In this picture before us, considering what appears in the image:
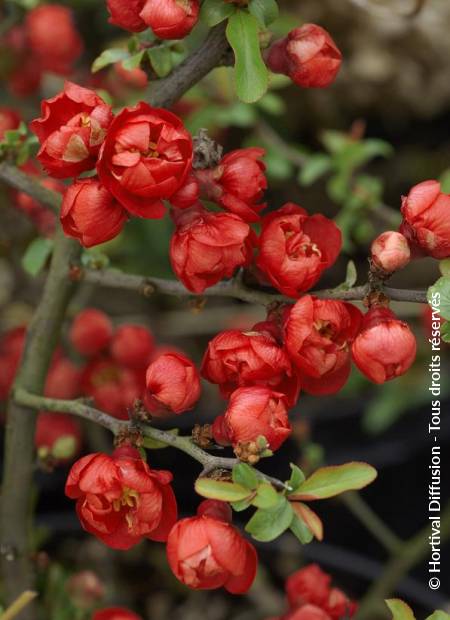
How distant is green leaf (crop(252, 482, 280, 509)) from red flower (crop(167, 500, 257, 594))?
0.03 m

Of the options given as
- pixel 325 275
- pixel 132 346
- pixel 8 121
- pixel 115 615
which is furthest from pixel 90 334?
pixel 325 275

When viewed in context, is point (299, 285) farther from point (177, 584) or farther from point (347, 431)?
point (347, 431)

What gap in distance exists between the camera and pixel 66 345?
1354 mm

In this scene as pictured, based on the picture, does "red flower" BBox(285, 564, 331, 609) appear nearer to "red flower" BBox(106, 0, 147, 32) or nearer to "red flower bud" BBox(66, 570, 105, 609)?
"red flower bud" BBox(66, 570, 105, 609)

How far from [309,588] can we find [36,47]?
89 cm

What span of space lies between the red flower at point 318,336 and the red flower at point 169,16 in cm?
24

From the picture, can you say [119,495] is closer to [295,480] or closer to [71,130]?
[295,480]

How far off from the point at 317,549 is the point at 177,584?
11.3 inches

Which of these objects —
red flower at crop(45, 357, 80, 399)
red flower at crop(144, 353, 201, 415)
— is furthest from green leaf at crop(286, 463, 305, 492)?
red flower at crop(45, 357, 80, 399)

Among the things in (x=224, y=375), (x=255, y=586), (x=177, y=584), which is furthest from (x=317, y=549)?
(x=224, y=375)

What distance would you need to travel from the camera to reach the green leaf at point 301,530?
673 millimetres

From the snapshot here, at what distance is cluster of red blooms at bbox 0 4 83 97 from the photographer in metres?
1.35

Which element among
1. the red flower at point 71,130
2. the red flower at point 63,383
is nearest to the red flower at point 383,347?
the red flower at point 71,130

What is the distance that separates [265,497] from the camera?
2.15 feet
